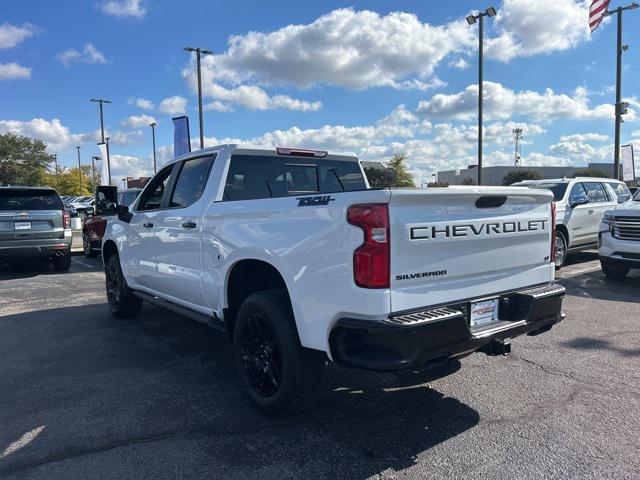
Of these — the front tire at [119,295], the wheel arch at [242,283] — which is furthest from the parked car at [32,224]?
the wheel arch at [242,283]

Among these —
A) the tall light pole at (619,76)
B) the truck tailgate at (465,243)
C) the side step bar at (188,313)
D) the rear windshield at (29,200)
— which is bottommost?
the side step bar at (188,313)

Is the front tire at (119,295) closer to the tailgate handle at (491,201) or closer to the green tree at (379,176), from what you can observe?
the green tree at (379,176)

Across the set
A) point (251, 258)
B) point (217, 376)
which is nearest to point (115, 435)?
point (217, 376)

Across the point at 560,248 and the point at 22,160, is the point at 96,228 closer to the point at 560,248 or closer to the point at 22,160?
the point at 560,248

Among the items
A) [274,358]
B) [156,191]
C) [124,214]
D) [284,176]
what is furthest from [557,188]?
[274,358]

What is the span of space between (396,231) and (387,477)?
1358mm

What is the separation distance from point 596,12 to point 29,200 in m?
18.0

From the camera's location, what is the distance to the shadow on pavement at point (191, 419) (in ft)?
9.80

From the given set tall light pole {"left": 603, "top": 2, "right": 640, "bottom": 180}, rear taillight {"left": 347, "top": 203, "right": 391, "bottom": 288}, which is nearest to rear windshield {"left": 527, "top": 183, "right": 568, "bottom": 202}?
rear taillight {"left": 347, "top": 203, "right": 391, "bottom": 288}

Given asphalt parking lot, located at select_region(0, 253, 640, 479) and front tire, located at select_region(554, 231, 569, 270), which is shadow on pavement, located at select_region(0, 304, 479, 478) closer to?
asphalt parking lot, located at select_region(0, 253, 640, 479)

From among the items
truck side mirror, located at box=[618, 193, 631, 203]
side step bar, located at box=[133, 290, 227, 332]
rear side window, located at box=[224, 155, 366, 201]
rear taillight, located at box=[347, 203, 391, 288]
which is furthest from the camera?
truck side mirror, located at box=[618, 193, 631, 203]

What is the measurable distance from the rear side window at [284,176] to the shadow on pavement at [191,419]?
65.1 inches

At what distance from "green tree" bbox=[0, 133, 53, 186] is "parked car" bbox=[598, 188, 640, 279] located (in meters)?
72.8

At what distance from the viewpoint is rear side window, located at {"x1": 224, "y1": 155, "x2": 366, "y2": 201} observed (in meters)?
4.46
